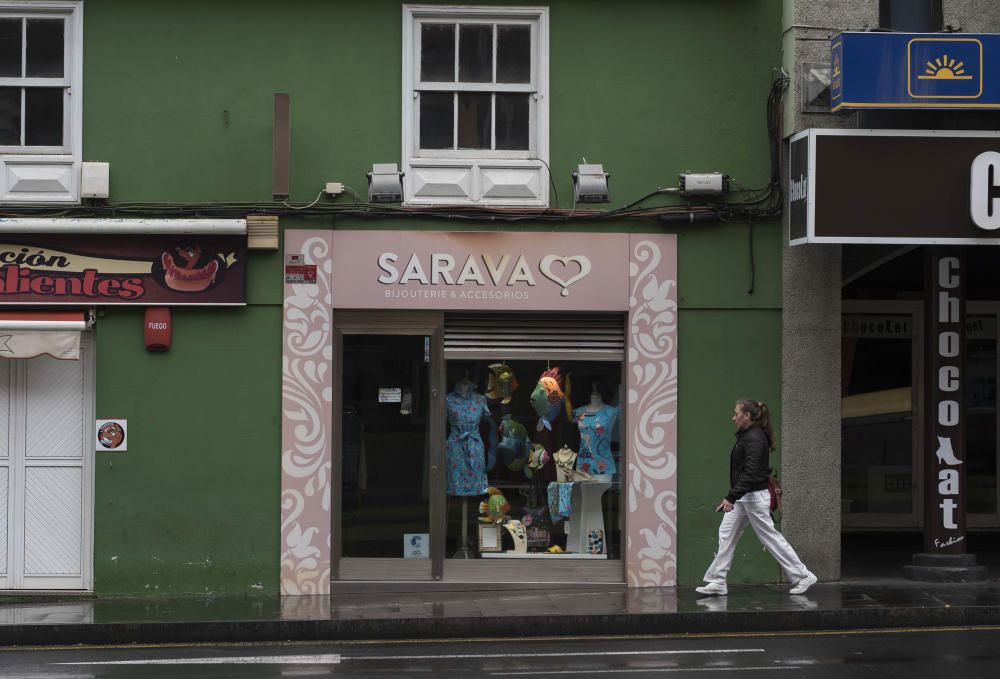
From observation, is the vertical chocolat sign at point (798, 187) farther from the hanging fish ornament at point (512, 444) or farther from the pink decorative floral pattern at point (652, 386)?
the hanging fish ornament at point (512, 444)

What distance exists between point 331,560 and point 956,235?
677 centimetres

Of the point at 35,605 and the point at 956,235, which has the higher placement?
the point at 956,235

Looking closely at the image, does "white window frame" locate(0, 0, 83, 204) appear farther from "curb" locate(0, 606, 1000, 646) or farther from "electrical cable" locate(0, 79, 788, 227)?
"curb" locate(0, 606, 1000, 646)

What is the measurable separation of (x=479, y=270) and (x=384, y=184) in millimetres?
1242

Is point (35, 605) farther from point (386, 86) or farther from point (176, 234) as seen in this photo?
point (386, 86)

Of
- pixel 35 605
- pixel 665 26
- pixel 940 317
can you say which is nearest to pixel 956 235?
pixel 940 317

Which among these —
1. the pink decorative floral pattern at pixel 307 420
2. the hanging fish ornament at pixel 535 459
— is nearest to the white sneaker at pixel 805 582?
the hanging fish ornament at pixel 535 459

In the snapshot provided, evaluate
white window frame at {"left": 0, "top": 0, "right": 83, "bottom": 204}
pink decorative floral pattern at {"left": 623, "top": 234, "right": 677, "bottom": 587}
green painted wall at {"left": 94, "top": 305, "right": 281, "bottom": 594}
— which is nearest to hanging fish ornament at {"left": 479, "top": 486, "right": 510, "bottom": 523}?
pink decorative floral pattern at {"left": 623, "top": 234, "right": 677, "bottom": 587}

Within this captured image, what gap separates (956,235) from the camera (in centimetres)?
1320

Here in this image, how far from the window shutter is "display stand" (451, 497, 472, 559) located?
149 centimetres

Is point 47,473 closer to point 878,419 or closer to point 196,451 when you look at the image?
point 196,451

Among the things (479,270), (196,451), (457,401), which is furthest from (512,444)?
(196,451)

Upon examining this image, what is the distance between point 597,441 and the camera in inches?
551

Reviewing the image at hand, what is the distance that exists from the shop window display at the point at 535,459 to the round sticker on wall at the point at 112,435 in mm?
3135
